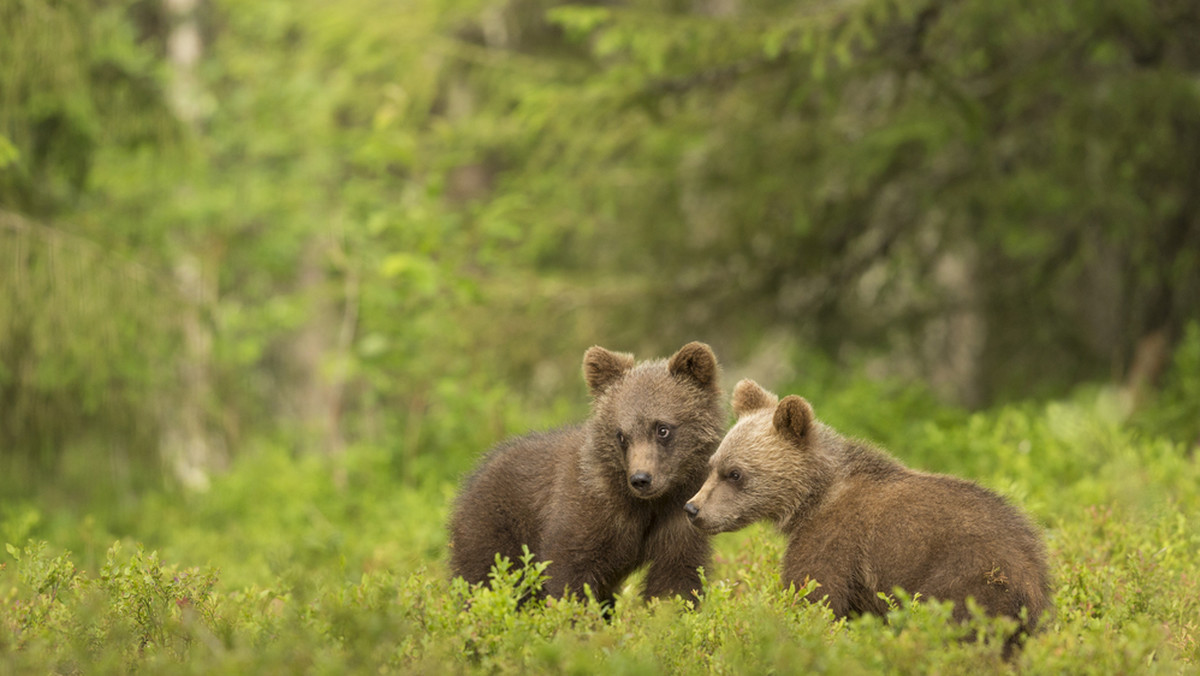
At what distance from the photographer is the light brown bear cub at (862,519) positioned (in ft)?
16.1

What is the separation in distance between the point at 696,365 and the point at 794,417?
2.17ft

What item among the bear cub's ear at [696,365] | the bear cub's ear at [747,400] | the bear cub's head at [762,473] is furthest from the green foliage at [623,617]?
the bear cub's ear at [696,365]

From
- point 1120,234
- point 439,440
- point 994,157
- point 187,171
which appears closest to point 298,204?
point 187,171

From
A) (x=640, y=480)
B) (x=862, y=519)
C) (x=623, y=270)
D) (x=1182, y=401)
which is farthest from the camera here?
(x=623, y=270)

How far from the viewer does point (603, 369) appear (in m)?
6.46

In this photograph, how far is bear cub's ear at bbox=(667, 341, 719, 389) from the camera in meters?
6.18

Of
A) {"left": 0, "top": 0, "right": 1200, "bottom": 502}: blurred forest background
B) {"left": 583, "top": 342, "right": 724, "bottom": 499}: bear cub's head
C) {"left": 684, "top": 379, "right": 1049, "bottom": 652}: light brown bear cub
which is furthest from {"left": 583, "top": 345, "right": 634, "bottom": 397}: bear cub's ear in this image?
{"left": 0, "top": 0, "right": 1200, "bottom": 502}: blurred forest background

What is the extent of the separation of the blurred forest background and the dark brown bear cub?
3.29 m

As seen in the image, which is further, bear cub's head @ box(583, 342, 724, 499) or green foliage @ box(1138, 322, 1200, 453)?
green foliage @ box(1138, 322, 1200, 453)

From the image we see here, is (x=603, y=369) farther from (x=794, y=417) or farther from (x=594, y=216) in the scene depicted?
(x=594, y=216)

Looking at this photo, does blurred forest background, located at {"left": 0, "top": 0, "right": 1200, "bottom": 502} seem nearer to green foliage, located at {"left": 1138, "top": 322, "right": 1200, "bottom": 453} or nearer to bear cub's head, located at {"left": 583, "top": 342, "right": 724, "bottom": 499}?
green foliage, located at {"left": 1138, "top": 322, "right": 1200, "bottom": 453}

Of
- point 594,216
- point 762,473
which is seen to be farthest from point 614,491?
point 594,216

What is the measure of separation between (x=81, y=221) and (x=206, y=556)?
4.73 metres

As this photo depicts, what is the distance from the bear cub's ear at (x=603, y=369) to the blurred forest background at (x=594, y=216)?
3.35 meters
